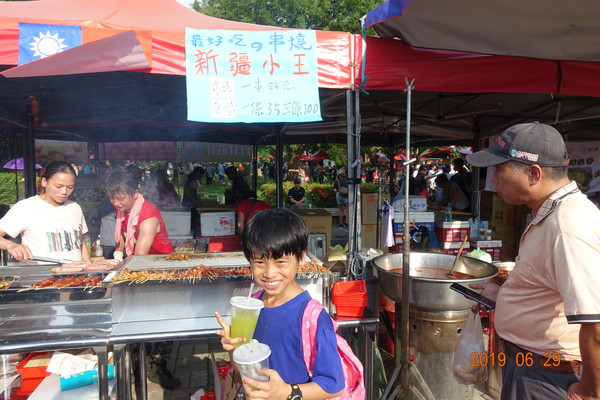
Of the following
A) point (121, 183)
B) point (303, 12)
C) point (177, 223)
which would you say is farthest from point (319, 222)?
point (303, 12)

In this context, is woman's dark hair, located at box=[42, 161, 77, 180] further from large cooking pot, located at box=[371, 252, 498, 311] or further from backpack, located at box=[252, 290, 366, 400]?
large cooking pot, located at box=[371, 252, 498, 311]

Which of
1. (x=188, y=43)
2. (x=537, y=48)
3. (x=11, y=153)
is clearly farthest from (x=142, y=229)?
(x=11, y=153)

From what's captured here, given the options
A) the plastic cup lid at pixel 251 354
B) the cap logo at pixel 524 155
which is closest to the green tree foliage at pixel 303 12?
the cap logo at pixel 524 155

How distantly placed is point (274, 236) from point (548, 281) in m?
1.16

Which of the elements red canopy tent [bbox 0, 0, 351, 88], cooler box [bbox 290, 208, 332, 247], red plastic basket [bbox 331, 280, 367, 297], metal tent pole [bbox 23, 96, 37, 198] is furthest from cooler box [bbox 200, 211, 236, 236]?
red plastic basket [bbox 331, 280, 367, 297]

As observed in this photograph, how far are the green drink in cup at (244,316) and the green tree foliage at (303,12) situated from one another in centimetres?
1831

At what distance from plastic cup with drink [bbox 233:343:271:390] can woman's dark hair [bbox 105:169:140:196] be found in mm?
2414

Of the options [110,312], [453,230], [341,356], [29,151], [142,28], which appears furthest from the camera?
[453,230]

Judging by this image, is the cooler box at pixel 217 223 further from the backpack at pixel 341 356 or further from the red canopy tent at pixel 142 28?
the backpack at pixel 341 356

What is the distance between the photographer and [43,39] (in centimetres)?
282

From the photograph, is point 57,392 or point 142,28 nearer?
point 57,392

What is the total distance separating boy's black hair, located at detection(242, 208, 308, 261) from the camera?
4.89 feet

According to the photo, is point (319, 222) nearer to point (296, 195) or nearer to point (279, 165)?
point (279, 165)

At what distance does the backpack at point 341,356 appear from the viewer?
1446 mm
